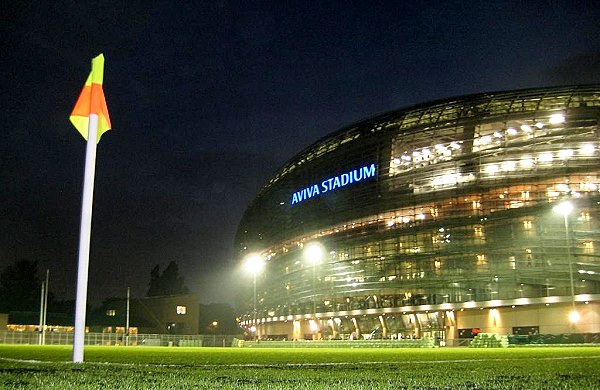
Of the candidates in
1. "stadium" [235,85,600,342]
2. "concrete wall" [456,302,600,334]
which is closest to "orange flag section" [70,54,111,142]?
"stadium" [235,85,600,342]

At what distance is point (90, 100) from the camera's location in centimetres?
1228

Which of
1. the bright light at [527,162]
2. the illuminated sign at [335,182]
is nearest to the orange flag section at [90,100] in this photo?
the bright light at [527,162]

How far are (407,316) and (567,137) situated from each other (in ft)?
99.8

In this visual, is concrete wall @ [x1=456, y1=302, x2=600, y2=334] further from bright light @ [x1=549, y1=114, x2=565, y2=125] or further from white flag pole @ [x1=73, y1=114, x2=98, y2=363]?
white flag pole @ [x1=73, y1=114, x2=98, y2=363]

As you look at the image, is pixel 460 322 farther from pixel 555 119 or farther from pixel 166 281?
pixel 166 281

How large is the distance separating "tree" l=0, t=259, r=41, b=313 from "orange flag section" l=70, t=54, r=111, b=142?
119689 millimetres

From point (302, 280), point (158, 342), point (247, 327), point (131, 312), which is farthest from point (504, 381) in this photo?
point (247, 327)

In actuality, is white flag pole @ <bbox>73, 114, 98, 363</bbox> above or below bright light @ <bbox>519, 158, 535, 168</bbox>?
below

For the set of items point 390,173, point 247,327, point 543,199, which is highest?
point 390,173

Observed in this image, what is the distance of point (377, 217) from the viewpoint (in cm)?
8262

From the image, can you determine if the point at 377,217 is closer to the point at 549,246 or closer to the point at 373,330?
the point at 373,330

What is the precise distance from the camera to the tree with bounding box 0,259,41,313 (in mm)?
120062

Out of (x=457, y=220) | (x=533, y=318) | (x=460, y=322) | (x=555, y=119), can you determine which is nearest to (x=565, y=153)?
(x=555, y=119)

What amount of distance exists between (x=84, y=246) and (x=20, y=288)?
125 m
